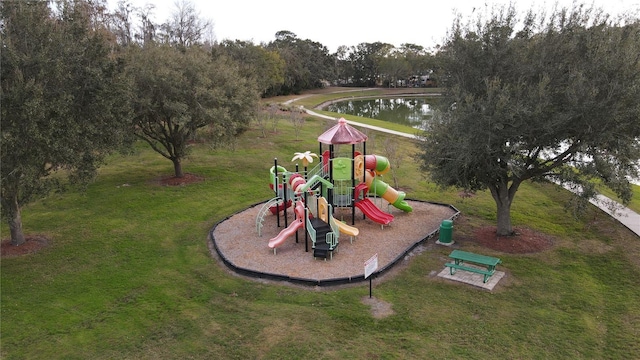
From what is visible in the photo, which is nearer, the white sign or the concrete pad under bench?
the white sign

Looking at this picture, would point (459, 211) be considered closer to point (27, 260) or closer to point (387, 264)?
point (387, 264)

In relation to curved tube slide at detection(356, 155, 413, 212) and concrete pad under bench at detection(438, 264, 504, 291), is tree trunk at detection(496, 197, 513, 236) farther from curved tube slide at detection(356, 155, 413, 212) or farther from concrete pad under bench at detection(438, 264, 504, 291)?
curved tube slide at detection(356, 155, 413, 212)

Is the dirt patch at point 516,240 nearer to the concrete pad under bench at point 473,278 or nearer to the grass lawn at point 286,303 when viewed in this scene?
the grass lawn at point 286,303

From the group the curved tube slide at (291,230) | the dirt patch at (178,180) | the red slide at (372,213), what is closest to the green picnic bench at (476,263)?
the red slide at (372,213)

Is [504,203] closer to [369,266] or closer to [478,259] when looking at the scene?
[478,259]

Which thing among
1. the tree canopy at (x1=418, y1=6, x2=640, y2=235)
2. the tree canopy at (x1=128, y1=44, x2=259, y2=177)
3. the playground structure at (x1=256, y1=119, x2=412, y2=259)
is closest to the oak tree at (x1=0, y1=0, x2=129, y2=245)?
the tree canopy at (x1=128, y1=44, x2=259, y2=177)
